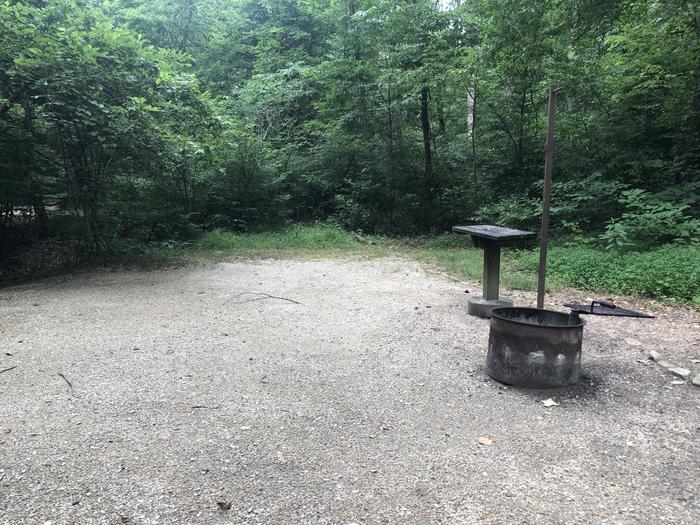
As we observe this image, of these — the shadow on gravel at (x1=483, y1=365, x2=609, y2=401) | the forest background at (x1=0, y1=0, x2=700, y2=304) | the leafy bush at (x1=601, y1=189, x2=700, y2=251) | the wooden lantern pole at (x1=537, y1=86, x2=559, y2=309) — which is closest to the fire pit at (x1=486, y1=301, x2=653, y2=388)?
the shadow on gravel at (x1=483, y1=365, x2=609, y2=401)

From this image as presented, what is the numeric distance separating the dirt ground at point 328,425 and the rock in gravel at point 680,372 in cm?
12

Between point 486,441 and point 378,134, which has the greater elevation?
point 378,134

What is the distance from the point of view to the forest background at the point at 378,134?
6.58 meters

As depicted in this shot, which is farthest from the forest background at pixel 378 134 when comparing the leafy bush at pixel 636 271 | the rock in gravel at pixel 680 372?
the rock in gravel at pixel 680 372

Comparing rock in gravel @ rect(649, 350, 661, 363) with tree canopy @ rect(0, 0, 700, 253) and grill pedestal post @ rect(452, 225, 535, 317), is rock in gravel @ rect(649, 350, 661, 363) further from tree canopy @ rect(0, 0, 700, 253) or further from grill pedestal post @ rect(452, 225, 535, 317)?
tree canopy @ rect(0, 0, 700, 253)

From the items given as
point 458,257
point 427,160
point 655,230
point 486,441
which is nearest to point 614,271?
point 655,230

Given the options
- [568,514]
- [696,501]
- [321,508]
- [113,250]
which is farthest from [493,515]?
[113,250]

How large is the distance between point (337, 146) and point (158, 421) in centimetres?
1208

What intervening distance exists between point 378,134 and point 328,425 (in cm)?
1145

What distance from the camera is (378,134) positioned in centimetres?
1308

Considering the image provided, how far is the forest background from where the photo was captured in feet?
21.6

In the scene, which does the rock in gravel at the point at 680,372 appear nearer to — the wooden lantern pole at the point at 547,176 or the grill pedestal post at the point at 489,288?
the wooden lantern pole at the point at 547,176

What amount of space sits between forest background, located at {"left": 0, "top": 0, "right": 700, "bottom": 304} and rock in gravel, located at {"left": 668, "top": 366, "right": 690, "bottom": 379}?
2.30 meters

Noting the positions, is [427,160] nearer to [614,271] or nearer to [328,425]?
[614,271]
